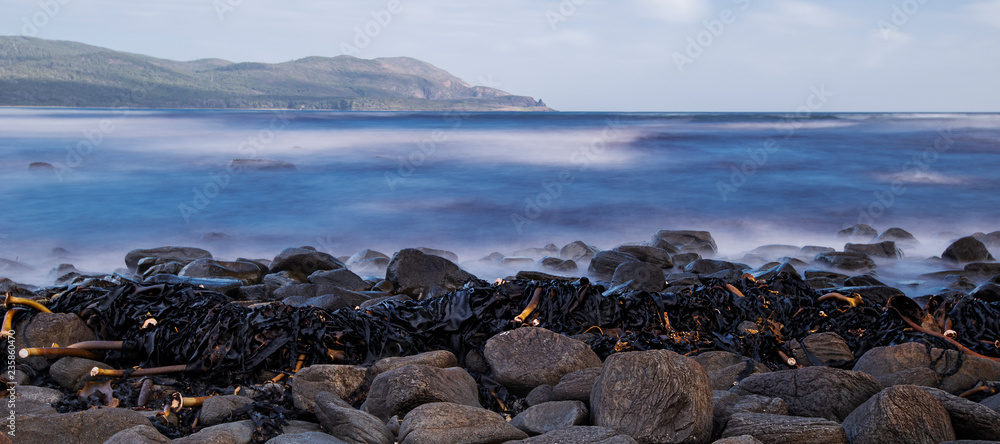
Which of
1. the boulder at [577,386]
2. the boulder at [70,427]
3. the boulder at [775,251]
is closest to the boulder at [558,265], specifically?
the boulder at [775,251]

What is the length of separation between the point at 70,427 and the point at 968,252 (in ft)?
28.6

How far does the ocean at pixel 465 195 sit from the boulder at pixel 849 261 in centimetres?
149

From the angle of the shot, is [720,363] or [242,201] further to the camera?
[242,201]

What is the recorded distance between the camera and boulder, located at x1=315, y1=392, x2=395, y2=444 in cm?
209

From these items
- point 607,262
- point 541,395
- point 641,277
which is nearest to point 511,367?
point 541,395

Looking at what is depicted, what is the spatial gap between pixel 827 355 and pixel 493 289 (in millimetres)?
1605

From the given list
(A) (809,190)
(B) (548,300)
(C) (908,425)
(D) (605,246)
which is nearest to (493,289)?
(B) (548,300)

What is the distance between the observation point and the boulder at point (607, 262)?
6855mm

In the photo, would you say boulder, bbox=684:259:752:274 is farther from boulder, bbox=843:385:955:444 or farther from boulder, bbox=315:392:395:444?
boulder, bbox=315:392:395:444

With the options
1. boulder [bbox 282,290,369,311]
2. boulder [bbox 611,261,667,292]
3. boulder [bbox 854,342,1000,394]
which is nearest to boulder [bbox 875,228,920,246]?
boulder [bbox 611,261,667,292]

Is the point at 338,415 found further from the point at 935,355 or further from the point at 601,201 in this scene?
the point at 601,201

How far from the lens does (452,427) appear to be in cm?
206

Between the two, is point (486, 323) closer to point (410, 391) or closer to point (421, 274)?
point (410, 391)

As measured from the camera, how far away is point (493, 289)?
345 cm
